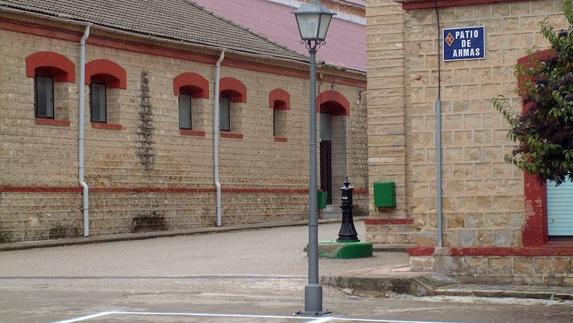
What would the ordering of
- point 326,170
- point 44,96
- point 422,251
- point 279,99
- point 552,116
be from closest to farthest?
point 552,116, point 422,251, point 44,96, point 279,99, point 326,170

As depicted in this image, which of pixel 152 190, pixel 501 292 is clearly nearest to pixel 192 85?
pixel 152 190

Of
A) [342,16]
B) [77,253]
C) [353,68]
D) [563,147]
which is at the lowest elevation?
[77,253]

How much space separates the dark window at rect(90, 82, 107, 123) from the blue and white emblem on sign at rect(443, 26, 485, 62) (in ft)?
49.2

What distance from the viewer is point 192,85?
105 feet

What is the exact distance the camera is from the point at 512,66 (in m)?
15.4

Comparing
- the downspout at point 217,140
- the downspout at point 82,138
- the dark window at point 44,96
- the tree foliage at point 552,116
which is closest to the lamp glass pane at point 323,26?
the tree foliage at point 552,116

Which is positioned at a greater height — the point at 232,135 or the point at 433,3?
the point at 433,3

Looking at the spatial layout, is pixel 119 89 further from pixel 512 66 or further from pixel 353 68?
pixel 512 66

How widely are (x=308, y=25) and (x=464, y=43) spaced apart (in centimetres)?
312

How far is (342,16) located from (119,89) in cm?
2085

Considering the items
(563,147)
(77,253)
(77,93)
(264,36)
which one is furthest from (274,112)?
(563,147)

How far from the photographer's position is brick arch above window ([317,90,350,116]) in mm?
37844

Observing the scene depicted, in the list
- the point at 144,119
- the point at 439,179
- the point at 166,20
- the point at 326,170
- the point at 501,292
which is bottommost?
the point at 501,292

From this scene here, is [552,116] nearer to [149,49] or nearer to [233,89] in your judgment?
[149,49]
